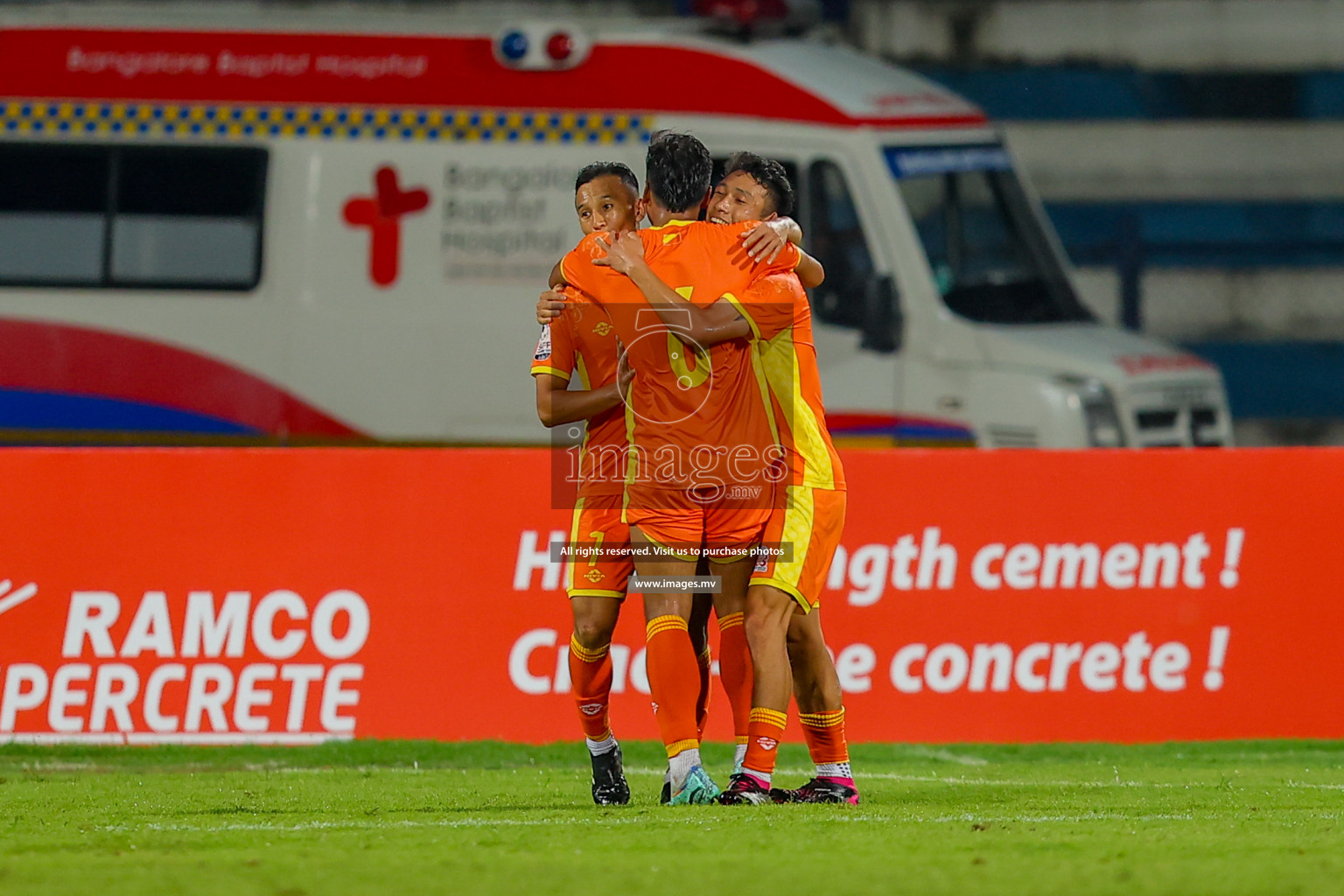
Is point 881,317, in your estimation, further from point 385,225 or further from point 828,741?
point 828,741

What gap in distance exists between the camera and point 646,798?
21.4 ft

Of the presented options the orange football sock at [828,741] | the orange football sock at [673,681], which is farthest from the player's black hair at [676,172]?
the orange football sock at [828,741]

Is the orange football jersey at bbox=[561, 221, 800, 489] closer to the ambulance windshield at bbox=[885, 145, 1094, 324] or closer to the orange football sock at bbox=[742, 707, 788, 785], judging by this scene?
the orange football sock at bbox=[742, 707, 788, 785]

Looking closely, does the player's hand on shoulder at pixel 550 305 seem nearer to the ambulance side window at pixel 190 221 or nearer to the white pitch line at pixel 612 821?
the white pitch line at pixel 612 821

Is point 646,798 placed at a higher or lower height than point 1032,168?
lower

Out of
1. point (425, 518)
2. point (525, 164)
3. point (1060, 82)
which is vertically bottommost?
point (425, 518)

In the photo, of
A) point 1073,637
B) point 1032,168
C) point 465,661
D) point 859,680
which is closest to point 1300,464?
point 1073,637

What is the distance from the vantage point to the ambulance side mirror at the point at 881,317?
40.0 ft

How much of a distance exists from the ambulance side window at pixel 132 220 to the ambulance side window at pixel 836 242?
3.40 metres

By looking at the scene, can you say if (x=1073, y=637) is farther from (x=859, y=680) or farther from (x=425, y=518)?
(x=425, y=518)

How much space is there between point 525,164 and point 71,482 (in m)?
4.65

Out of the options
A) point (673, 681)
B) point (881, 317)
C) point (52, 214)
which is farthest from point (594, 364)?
point (52, 214)

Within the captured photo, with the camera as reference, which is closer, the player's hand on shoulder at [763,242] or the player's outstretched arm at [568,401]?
the player's hand on shoulder at [763,242]

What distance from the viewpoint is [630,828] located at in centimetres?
552
